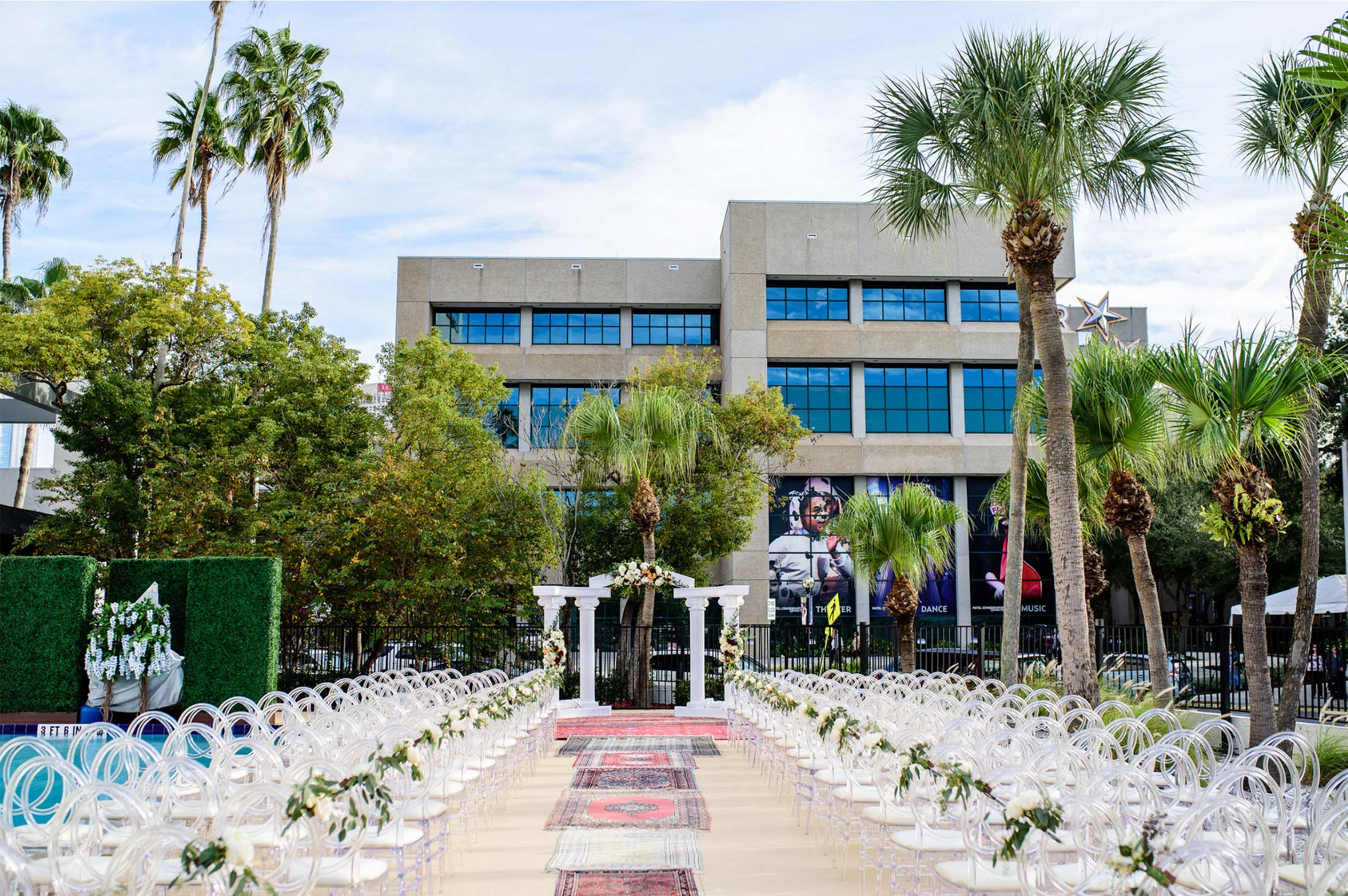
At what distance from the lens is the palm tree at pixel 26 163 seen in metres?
27.6

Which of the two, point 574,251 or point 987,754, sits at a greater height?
point 574,251

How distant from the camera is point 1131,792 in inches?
282

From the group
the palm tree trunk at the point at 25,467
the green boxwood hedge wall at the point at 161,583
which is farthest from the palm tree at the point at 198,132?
the green boxwood hedge wall at the point at 161,583

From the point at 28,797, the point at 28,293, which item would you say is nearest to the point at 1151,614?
the point at 28,797

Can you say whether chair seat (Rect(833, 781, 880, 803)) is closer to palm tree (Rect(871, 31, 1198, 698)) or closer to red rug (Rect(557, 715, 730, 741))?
palm tree (Rect(871, 31, 1198, 698))

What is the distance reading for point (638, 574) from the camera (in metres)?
18.5

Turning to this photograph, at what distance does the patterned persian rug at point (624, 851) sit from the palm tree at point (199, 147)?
821 inches

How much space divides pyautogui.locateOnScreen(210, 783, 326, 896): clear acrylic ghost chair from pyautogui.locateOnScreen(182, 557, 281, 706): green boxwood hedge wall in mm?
9790

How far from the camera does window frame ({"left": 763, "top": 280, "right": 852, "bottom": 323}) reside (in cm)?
3347

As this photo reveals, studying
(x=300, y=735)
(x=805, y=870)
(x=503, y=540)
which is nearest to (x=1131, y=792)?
(x=805, y=870)

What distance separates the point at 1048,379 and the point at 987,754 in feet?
18.7

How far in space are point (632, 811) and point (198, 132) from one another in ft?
70.4

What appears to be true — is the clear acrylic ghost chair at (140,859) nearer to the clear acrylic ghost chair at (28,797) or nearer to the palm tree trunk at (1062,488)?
the clear acrylic ghost chair at (28,797)

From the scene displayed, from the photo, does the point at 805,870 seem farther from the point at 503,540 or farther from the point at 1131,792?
the point at 503,540
